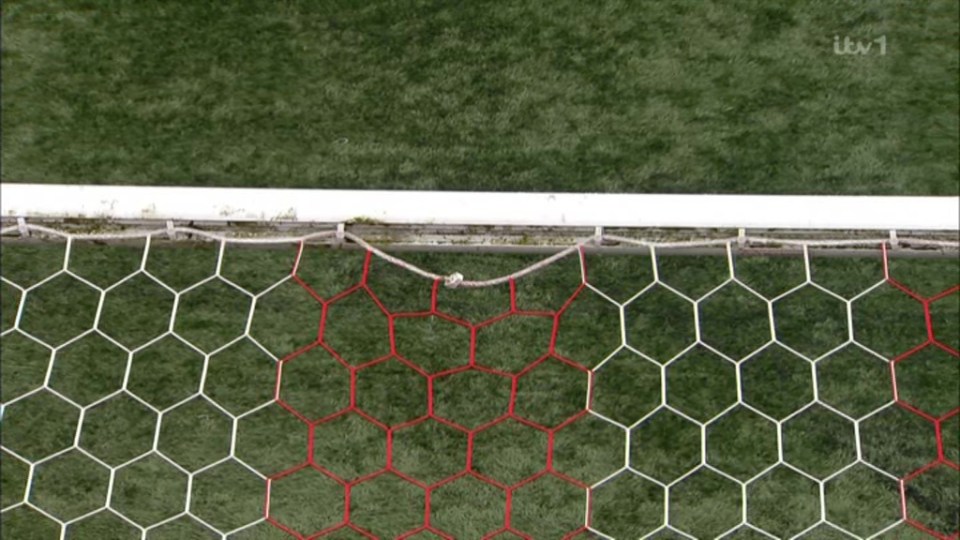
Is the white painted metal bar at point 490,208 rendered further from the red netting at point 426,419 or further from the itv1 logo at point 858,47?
the itv1 logo at point 858,47

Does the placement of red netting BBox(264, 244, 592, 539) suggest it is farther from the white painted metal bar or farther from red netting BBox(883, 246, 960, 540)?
red netting BBox(883, 246, 960, 540)

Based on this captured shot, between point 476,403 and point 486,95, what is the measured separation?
0.37 metres

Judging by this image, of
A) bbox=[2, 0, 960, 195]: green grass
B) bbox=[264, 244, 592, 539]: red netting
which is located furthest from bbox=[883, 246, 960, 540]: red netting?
bbox=[264, 244, 592, 539]: red netting

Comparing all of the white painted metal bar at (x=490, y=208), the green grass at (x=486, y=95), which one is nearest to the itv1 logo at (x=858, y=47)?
the green grass at (x=486, y=95)

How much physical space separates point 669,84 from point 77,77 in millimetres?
707

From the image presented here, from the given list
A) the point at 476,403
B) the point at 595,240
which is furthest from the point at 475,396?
the point at 595,240

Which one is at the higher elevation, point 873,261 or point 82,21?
point 82,21

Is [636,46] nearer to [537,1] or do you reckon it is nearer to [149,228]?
[537,1]

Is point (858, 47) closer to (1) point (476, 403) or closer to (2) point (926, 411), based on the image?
(2) point (926, 411)

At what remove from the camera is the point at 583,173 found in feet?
3.84

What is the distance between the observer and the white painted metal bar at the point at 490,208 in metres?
0.91

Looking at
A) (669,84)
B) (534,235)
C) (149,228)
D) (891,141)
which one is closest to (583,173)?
(669,84)

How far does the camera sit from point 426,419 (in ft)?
3.66

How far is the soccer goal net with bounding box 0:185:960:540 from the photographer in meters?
1.09
